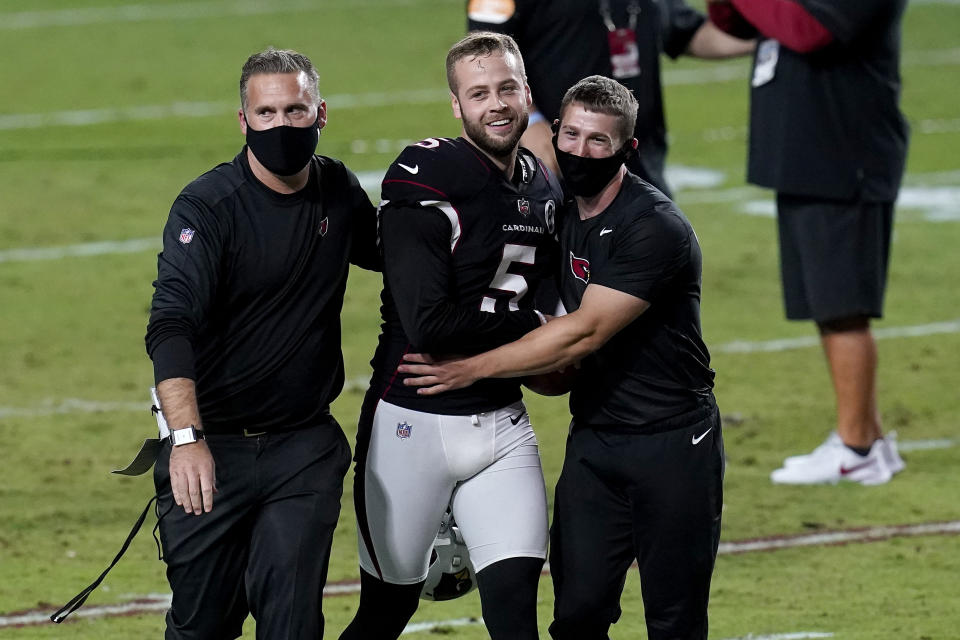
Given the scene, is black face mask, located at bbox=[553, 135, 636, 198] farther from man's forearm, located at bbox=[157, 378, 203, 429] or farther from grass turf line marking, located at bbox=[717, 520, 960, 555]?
grass turf line marking, located at bbox=[717, 520, 960, 555]

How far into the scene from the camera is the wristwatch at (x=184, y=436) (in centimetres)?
463

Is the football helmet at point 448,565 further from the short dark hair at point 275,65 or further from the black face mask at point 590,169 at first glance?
the short dark hair at point 275,65

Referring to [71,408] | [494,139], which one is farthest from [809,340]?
[494,139]

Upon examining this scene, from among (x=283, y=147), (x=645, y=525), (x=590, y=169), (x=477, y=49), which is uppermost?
(x=477, y=49)

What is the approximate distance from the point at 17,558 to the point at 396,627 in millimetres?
2078

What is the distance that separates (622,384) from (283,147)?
3.71 ft

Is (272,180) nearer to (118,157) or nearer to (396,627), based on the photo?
(396,627)

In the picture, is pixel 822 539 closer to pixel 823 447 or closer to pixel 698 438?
pixel 823 447

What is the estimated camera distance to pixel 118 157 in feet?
45.4

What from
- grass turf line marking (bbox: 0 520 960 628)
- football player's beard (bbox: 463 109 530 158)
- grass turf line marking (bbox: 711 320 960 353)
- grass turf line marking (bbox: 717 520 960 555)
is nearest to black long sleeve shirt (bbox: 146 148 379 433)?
football player's beard (bbox: 463 109 530 158)

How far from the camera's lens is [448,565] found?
17.1ft

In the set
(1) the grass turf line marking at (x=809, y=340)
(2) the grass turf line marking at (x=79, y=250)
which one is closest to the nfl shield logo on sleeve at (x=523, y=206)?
(1) the grass turf line marking at (x=809, y=340)

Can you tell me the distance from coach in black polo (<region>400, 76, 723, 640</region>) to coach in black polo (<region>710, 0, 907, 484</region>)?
8.75ft

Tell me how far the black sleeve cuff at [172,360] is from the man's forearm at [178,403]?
0.02 meters
